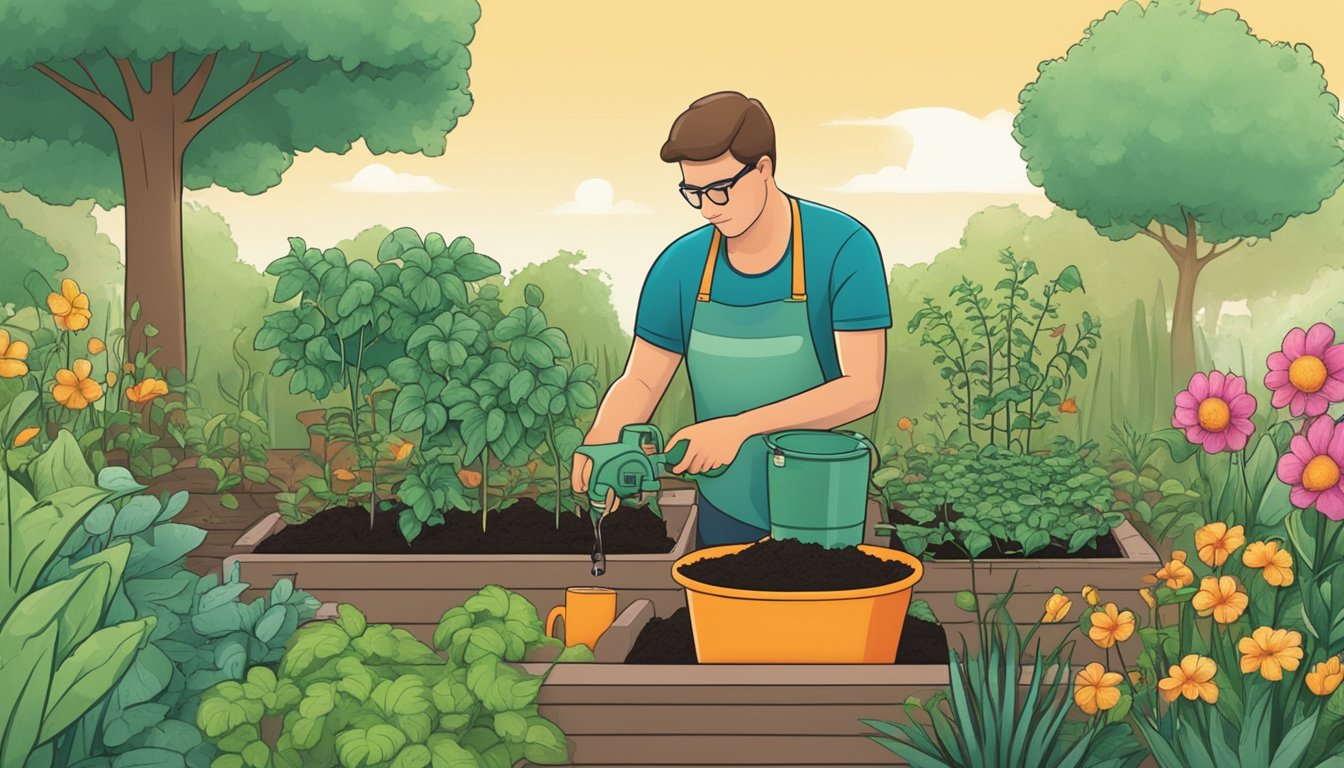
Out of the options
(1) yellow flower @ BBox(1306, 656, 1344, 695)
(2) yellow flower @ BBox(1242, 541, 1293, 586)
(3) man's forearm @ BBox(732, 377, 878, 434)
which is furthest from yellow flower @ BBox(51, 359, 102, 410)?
(1) yellow flower @ BBox(1306, 656, 1344, 695)

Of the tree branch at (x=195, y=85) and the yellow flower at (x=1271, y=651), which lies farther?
the tree branch at (x=195, y=85)

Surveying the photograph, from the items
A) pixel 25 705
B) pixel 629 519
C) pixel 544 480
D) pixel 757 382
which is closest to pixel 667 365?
pixel 757 382

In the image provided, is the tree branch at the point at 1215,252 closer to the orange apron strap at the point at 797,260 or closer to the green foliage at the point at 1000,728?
the orange apron strap at the point at 797,260

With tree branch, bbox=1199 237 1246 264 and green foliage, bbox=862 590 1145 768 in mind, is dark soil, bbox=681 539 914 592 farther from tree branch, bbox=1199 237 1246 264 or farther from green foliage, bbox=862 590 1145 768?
tree branch, bbox=1199 237 1246 264

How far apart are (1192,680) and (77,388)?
2.90 metres

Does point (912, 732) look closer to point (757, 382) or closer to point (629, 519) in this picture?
point (757, 382)

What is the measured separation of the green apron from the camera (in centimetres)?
351

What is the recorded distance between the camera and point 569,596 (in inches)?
133

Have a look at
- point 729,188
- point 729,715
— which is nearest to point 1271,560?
point 729,715

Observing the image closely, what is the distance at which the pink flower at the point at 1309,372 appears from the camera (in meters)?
2.73

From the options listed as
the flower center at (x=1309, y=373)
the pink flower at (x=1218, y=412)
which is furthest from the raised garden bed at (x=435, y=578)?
the flower center at (x=1309, y=373)

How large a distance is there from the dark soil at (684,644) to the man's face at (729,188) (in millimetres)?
868

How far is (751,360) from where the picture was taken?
3541mm

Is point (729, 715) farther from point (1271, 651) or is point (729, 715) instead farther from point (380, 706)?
point (1271, 651)
